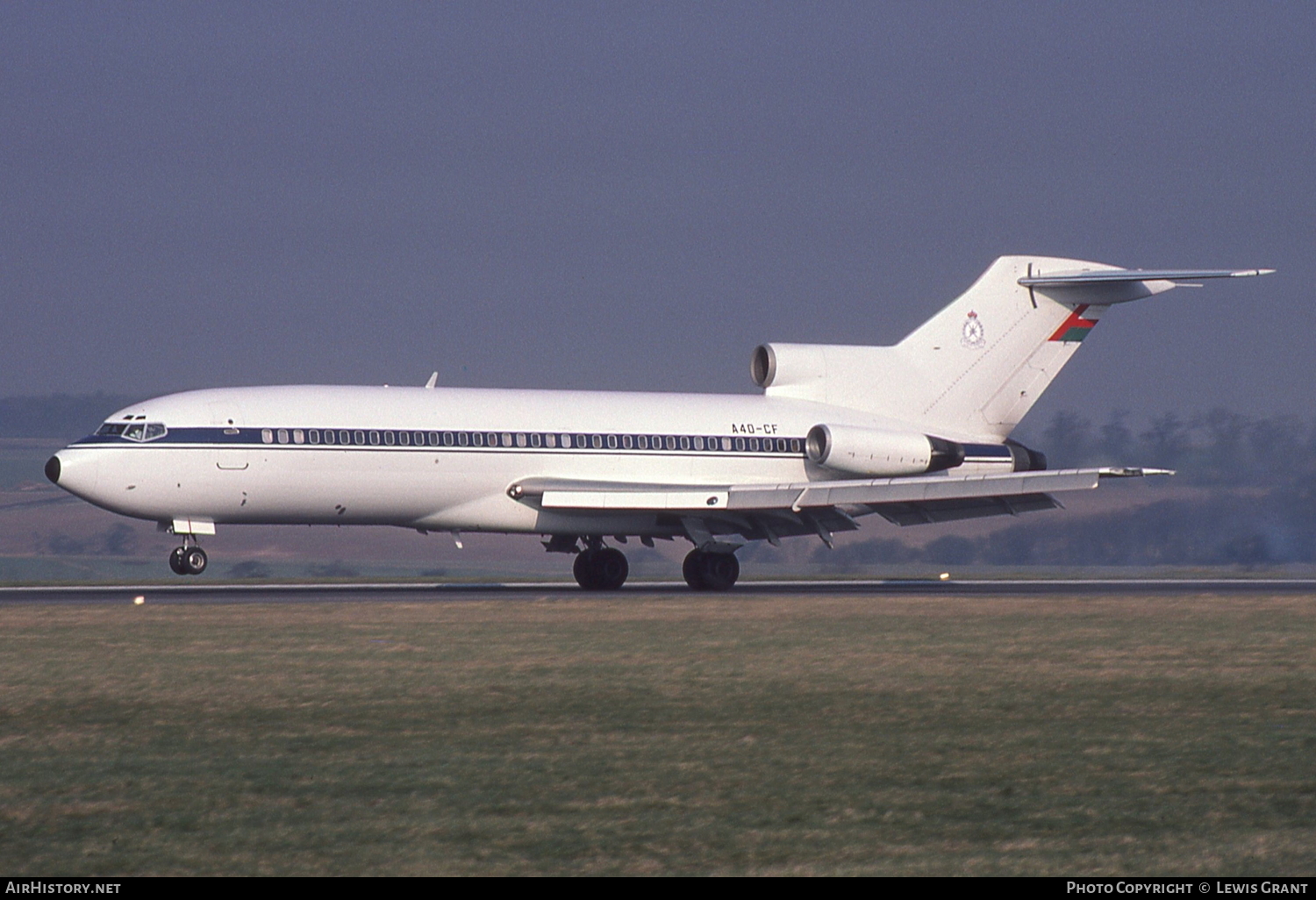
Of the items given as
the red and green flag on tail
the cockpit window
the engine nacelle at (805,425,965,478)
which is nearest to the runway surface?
the engine nacelle at (805,425,965,478)

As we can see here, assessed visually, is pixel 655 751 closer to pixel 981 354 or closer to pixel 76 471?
pixel 76 471

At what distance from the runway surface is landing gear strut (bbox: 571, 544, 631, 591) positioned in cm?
37

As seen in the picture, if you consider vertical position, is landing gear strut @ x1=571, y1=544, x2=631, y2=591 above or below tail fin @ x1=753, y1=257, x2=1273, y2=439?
below

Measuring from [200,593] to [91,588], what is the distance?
3.77 m

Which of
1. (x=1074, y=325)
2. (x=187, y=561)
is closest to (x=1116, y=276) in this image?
(x=1074, y=325)

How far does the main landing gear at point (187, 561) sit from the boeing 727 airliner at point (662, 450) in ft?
0.19

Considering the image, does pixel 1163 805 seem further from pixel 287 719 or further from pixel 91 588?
pixel 91 588

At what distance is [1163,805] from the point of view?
1023cm

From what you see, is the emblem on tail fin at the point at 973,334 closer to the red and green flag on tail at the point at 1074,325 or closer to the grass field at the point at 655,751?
the red and green flag on tail at the point at 1074,325

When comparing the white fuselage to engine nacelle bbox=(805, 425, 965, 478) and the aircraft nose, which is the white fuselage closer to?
the aircraft nose

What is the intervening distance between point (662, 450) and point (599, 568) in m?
3.11

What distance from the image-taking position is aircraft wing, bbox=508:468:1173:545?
33.9 metres

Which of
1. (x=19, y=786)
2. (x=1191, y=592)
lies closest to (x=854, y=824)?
(x=19, y=786)

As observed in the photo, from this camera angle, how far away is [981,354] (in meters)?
40.2
